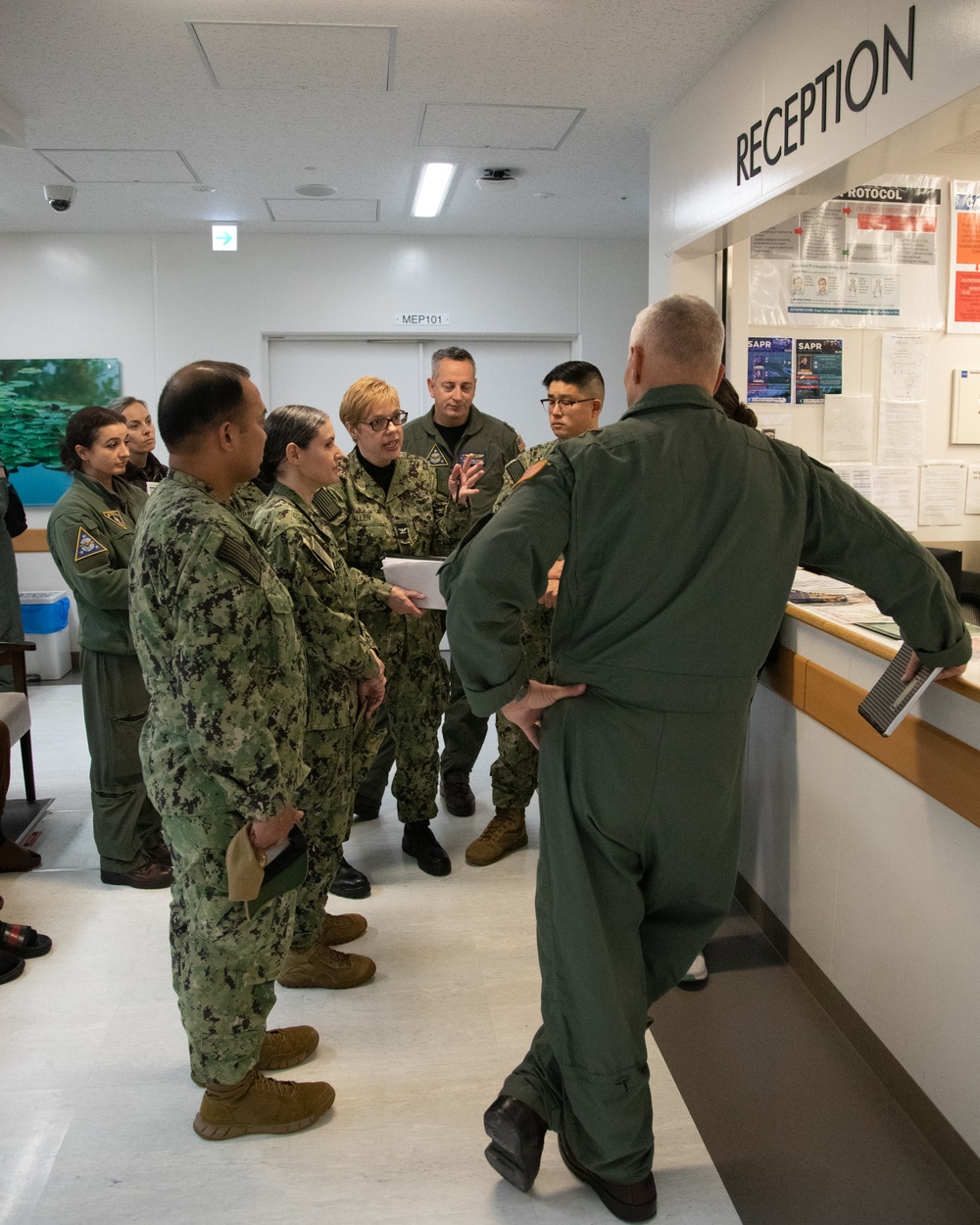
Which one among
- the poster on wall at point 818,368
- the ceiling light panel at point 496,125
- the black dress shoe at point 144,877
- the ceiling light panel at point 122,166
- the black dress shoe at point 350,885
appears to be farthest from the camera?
the ceiling light panel at point 122,166

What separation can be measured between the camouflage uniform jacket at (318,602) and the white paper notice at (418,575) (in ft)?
1.45

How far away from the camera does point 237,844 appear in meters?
1.92

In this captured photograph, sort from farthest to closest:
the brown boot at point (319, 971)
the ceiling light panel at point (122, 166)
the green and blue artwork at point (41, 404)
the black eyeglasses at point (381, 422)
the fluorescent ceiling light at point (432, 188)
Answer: the green and blue artwork at point (41, 404), the fluorescent ceiling light at point (432, 188), the ceiling light panel at point (122, 166), the black eyeglasses at point (381, 422), the brown boot at point (319, 971)

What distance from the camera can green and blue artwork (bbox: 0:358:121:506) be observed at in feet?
23.7

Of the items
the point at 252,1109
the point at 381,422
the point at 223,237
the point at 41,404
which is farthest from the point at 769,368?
the point at 41,404

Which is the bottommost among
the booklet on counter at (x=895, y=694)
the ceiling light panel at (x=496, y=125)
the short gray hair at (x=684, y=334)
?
the booklet on counter at (x=895, y=694)

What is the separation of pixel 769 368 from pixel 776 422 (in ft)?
0.76

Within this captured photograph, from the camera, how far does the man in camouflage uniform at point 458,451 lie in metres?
4.20

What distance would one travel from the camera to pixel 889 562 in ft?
6.32

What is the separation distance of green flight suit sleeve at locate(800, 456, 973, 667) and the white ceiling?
92.5 inches

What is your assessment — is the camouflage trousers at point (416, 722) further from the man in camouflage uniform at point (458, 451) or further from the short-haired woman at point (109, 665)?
the short-haired woman at point (109, 665)

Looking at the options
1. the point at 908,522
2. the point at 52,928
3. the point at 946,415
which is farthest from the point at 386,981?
the point at 946,415

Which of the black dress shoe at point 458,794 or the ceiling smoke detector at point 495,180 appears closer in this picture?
the black dress shoe at point 458,794

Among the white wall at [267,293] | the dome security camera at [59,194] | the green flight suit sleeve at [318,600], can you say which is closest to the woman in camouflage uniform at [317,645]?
the green flight suit sleeve at [318,600]
